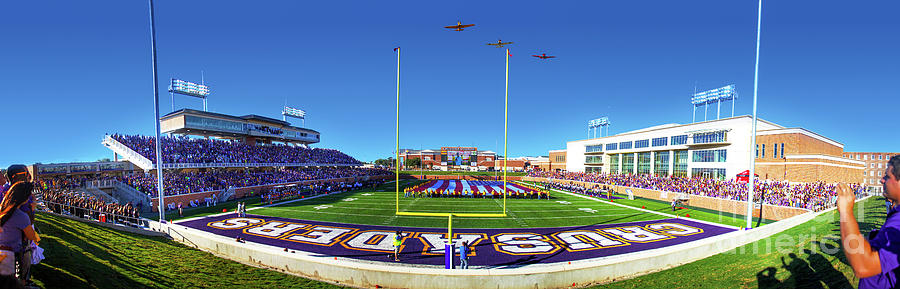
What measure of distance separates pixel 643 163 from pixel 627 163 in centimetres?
367

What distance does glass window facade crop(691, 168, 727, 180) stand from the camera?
Answer: 37.3m

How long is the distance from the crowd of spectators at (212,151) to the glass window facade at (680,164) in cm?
5628

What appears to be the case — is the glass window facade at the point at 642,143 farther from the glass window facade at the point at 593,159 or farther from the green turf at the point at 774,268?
the green turf at the point at 774,268

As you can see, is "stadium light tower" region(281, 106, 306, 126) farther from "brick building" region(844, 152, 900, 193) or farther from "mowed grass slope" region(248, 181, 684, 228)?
"brick building" region(844, 152, 900, 193)

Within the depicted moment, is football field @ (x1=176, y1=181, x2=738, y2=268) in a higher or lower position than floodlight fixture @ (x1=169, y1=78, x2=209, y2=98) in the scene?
lower

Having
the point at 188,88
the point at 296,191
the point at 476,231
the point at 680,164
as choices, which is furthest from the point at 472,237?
the point at 188,88

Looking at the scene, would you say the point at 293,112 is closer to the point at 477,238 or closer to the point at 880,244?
the point at 477,238

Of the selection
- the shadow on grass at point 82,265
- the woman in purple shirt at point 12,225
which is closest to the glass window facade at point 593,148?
the shadow on grass at point 82,265

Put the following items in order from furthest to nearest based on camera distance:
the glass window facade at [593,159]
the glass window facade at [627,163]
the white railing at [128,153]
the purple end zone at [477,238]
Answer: the glass window facade at [593,159] → the glass window facade at [627,163] → the white railing at [128,153] → the purple end zone at [477,238]

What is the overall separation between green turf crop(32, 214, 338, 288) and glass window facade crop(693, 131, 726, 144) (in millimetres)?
46856

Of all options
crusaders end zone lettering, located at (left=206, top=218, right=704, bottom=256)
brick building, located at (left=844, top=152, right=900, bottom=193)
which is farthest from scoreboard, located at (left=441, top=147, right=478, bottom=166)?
brick building, located at (left=844, top=152, right=900, bottom=193)

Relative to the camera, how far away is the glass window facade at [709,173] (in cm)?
3731

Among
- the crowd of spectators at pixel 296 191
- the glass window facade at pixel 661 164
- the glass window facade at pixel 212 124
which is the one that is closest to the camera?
the crowd of spectators at pixel 296 191

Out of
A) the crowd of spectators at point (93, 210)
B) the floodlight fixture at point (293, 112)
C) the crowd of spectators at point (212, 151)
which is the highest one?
the floodlight fixture at point (293, 112)
